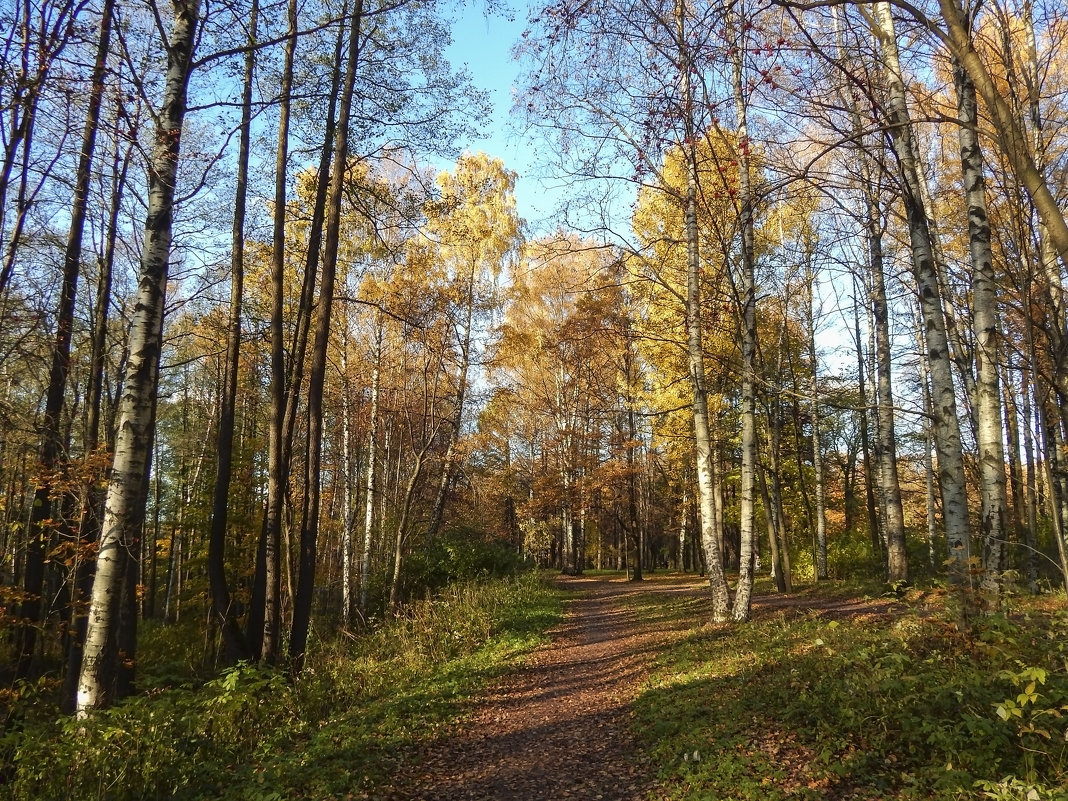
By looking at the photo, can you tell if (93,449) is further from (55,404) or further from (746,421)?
(746,421)

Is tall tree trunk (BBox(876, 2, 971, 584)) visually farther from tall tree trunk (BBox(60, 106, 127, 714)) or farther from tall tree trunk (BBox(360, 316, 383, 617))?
tall tree trunk (BBox(360, 316, 383, 617))

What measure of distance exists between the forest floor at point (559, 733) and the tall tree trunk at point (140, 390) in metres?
2.57

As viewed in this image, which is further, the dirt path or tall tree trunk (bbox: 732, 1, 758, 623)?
tall tree trunk (bbox: 732, 1, 758, 623)

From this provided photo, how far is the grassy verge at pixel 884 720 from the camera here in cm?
337

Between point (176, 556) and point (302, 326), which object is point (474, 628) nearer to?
point (302, 326)

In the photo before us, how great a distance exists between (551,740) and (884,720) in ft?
9.16

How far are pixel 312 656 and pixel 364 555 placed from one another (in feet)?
19.9

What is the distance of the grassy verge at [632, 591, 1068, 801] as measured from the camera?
3.37 meters

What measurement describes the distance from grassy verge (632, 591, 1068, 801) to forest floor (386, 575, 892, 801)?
36cm

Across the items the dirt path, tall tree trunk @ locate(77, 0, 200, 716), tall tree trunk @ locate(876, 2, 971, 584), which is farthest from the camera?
tall tree trunk @ locate(876, 2, 971, 584)

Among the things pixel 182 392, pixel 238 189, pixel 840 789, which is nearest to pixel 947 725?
pixel 840 789

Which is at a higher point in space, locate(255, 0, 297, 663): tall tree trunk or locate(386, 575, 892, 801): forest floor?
locate(255, 0, 297, 663): tall tree trunk

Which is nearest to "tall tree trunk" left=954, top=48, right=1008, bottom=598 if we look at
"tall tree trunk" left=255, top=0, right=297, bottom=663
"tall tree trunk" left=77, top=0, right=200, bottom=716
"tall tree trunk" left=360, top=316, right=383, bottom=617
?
"tall tree trunk" left=77, top=0, right=200, bottom=716

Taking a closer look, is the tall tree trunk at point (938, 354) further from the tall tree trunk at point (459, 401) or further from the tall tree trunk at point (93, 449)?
the tall tree trunk at point (459, 401)
